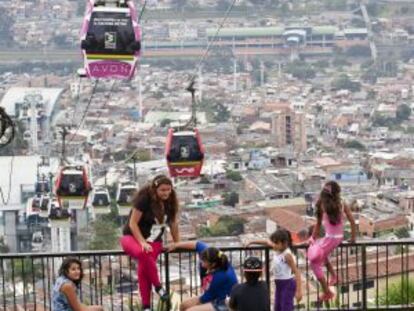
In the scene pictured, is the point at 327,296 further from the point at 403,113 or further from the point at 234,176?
the point at 403,113

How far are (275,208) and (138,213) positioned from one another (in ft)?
111

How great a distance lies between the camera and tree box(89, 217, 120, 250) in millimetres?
30344

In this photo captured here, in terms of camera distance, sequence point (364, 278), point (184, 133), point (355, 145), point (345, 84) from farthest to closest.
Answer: point (345, 84) → point (355, 145) → point (184, 133) → point (364, 278)

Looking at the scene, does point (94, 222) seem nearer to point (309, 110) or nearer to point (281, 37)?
point (309, 110)

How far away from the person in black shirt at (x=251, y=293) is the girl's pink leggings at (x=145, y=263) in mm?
605

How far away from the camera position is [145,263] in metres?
4.91

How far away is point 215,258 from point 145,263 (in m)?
0.47

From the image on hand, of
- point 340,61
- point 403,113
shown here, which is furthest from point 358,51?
point 403,113

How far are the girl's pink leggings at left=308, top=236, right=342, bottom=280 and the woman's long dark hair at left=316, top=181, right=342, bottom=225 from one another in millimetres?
92

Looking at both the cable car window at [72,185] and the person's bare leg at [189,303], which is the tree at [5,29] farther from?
the person's bare leg at [189,303]

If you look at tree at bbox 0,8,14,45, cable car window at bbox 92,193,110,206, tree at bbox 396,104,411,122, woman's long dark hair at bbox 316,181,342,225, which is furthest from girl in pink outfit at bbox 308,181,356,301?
tree at bbox 0,8,14,45

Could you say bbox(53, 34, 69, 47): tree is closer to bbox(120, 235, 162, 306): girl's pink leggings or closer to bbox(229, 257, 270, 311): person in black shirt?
bbox(120, 235, 162, 306): girl's pink leggings

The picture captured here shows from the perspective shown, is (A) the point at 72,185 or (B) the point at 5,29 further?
(B) the point at 5,29

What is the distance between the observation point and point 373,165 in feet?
160
